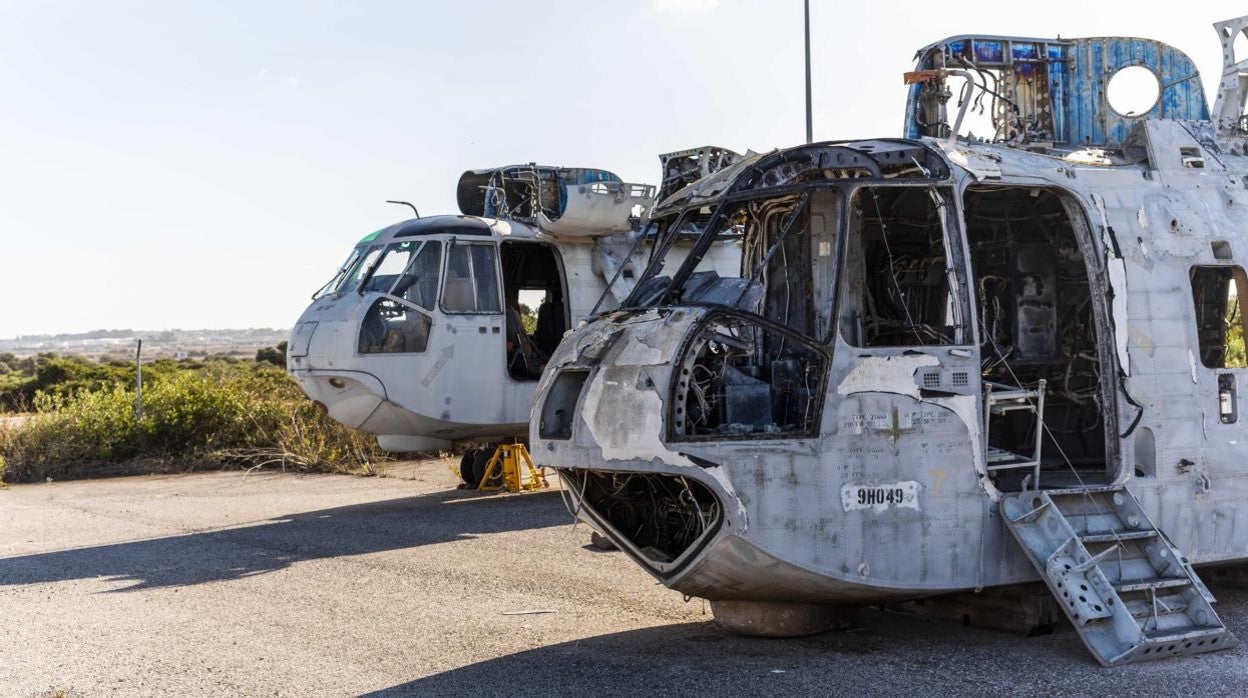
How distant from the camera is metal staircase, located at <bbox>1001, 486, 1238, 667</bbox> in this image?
7.27m

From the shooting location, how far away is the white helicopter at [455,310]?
14578 millimetres

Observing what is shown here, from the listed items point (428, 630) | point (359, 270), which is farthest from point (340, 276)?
point (428, 630)

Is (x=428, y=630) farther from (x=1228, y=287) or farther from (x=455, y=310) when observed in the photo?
(x=455, y=310)

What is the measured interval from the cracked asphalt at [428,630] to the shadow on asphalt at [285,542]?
4cm

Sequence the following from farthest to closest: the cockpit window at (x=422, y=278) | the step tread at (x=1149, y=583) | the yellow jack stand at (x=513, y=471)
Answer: the yellow jack stand at (x=513, y=471) → the cockpit window at (x=422, y=278) → the step tread at (x=1149, y=583)

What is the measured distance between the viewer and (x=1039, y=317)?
10.2 metres

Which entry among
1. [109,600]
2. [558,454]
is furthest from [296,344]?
[558,454]

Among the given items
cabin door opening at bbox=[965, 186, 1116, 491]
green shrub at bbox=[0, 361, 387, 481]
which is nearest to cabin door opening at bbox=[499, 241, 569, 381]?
green shrub at bbox=[0, 361, 387, 481]

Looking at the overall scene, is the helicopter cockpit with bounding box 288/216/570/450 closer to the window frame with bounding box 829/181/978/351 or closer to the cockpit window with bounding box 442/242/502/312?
the cockpit window with bounding box 442/242/502/312

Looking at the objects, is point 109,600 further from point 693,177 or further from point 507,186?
point 507,186

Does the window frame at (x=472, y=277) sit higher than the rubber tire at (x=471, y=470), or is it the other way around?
the window frame at (x=472, y=277)

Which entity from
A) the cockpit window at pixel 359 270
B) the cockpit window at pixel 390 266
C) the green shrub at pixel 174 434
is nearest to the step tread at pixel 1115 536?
the cockpit window at pixel 390 266

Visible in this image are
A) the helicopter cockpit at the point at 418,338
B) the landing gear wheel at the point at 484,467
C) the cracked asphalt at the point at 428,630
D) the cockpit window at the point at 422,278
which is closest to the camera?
the cracked asphalt at the point at 428,630

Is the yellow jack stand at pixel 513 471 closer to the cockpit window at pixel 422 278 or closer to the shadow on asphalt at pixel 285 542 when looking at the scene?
the shadow on asphalt at pixel 285 542
